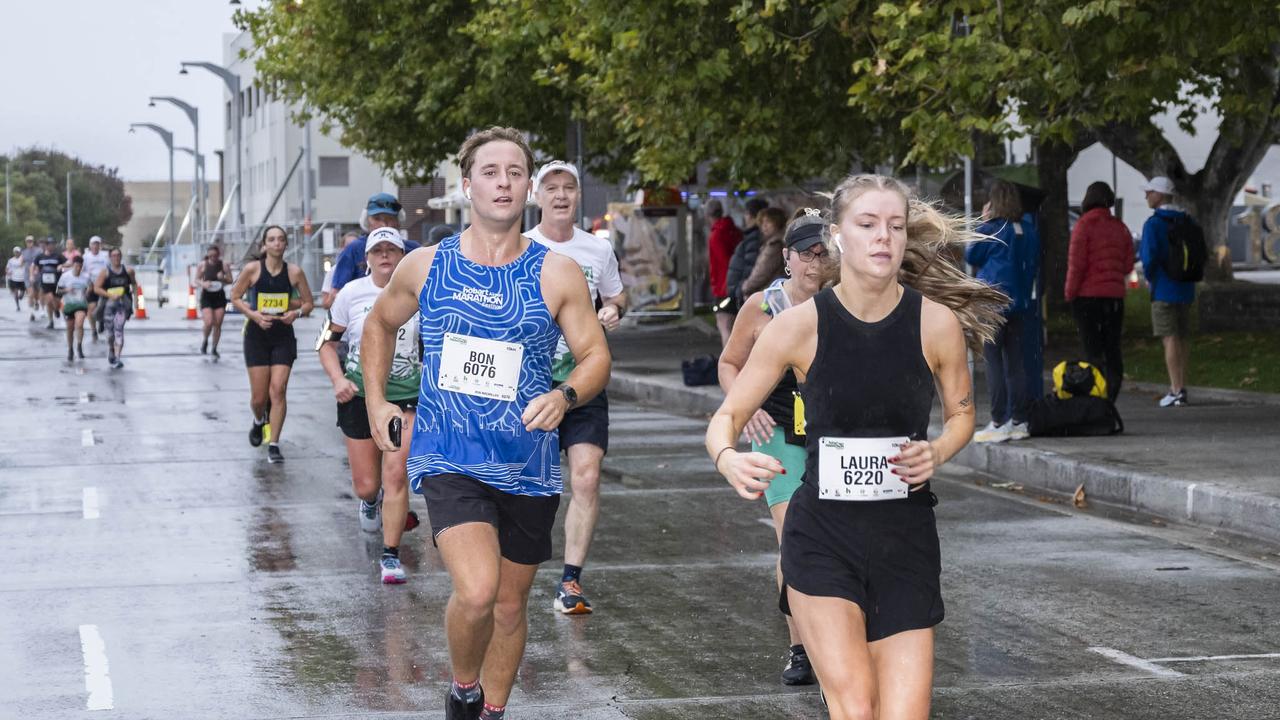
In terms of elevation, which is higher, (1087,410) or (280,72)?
(280,72)

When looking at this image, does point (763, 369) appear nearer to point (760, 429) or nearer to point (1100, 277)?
point (760, 429)

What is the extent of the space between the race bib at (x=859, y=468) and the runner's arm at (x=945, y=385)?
0.03m

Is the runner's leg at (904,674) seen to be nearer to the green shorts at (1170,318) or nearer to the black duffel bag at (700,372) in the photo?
the green shorts at (1170,318)

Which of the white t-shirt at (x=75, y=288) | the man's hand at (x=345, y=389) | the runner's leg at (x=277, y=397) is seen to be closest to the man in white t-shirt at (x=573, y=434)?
the man's hand at (x=345, y=389)

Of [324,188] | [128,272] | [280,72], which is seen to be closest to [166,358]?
[128,272]

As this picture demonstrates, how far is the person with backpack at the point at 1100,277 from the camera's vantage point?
52.3 feet

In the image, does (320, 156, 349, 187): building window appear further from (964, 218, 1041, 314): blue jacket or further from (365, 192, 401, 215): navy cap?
(365, 192, 401, 215): navy cap

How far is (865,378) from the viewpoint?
15.2ft

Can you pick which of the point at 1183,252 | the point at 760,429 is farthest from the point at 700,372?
the point at 760,429

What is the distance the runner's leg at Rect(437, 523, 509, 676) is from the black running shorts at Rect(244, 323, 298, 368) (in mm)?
9356

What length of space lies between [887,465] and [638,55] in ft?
49.3

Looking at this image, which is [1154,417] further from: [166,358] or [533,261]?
[166,358]

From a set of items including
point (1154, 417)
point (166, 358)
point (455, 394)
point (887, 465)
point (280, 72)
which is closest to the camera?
point (887, 465)

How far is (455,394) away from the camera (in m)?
5.60
